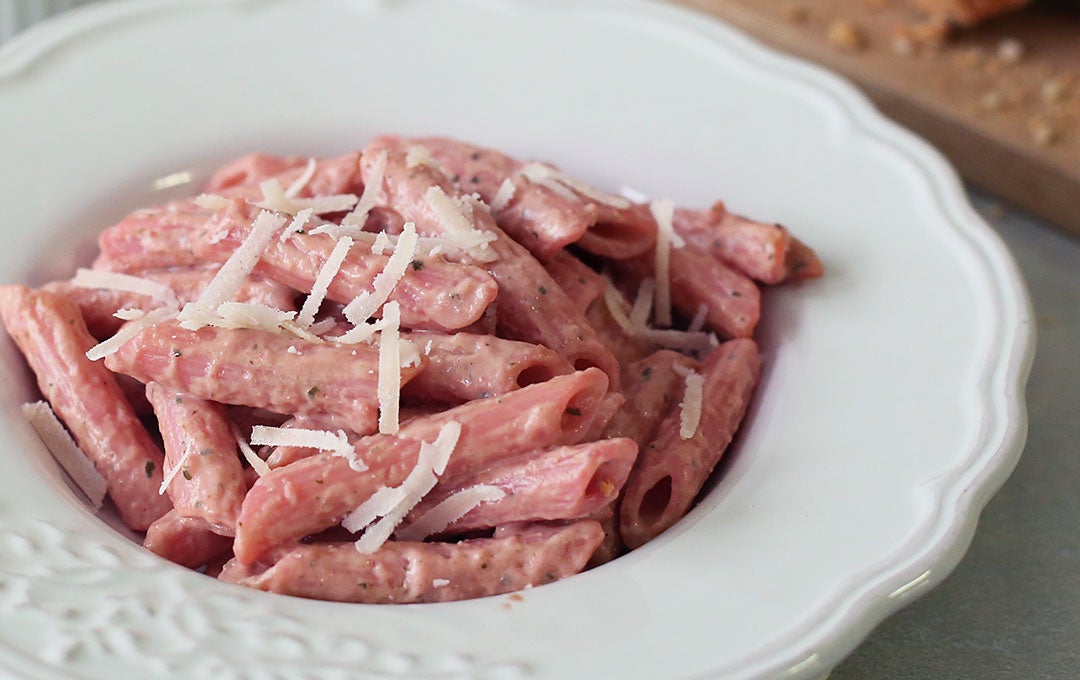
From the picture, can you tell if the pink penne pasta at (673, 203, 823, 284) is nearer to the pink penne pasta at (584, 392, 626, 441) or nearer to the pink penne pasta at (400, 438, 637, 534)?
the pink penne pasta at (584, 392, 626, 441)

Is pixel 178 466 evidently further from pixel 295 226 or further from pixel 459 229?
pixel 459 229

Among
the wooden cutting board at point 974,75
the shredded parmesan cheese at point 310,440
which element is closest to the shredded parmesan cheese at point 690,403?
the shredded parmesan cheese at point 310,440

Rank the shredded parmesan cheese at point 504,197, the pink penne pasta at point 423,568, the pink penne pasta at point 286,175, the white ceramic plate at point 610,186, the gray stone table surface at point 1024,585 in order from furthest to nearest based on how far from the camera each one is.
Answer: the pink penne pasta at point 286,175
the shredded parmesan cheese at point 504,197
the gray stone table surface at point 1024,585
the pink penne pasta at point 423,568
the white ceramic plate at point 610,186

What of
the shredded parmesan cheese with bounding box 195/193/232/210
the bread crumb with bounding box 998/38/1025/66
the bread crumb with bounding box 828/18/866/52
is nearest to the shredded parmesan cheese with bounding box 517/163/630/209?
the shredded parmesan cheese with bounding box 195/193/232/210

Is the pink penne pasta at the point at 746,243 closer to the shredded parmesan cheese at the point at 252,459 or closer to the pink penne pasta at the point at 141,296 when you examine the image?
the pink penne pasta at the point at 141,296

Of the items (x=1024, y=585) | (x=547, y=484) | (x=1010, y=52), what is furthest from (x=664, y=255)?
(x=1010, y=52)

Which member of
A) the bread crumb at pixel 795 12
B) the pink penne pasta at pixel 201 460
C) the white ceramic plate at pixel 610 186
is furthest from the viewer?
the bread crumb at pixel 795 12
